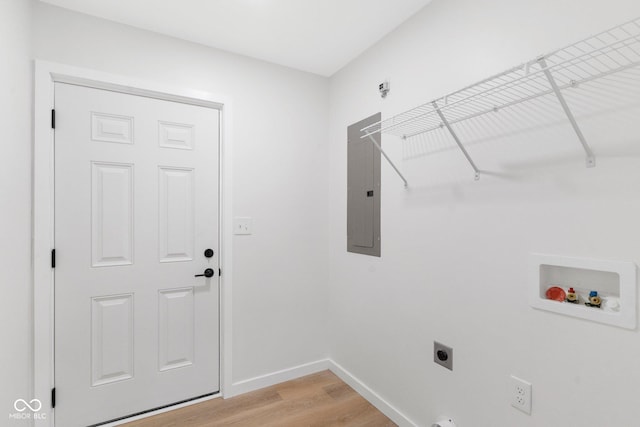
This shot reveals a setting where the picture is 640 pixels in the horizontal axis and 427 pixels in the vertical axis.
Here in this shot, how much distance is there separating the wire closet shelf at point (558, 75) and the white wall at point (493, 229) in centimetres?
5

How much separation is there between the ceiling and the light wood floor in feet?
8.00

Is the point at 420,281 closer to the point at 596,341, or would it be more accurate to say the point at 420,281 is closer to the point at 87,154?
the point at 596,341

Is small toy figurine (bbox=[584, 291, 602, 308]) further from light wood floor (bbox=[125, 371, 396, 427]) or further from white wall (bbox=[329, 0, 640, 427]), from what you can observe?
light wood floor (bbox=[125, 371, 396, 427])

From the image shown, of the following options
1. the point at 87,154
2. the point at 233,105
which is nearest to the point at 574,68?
the point at 233,105

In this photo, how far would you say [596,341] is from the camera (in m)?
1.11

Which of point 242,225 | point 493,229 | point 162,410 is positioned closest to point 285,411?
point 162,410

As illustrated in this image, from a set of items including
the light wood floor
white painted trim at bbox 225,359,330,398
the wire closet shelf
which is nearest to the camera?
the wire closet shelf

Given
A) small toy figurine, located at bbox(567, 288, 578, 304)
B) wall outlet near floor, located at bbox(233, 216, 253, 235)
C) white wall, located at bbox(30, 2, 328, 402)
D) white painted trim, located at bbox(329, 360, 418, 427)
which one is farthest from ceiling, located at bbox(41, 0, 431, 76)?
white painted trim, located at bbox(329, 360, 418, 427)

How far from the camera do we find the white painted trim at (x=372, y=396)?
6.23ft

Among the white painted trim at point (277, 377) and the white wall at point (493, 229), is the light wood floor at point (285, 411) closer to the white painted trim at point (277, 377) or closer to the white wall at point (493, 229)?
the white painted trim at point (277, 377)

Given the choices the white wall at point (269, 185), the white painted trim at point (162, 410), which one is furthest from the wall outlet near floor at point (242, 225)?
the white painted trim at point (162, 410)

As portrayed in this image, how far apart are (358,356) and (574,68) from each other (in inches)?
81.0

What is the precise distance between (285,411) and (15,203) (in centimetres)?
190

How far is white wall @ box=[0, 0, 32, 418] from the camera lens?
1384 millimetres
